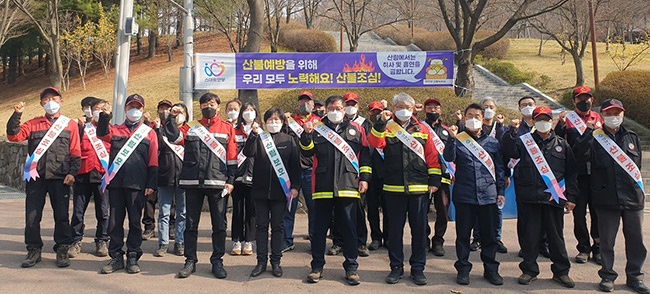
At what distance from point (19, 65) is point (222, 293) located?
48104mm

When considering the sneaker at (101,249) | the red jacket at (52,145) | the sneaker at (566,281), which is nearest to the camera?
the sneaker at (566,281)

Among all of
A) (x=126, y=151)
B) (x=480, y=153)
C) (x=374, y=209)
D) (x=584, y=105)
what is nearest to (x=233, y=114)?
(x=126, y=151)

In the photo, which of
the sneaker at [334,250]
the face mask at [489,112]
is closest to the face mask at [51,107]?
the sneaker at [334,250]

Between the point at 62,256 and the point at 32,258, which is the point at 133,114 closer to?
the point at 62,256

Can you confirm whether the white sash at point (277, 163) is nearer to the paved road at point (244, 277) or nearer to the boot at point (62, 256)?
the paved road at point (244, 277)

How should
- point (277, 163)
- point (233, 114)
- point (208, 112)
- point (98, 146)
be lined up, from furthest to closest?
point (98, 146)
point (233, 114)
point (208, 112)
point (277, 163)

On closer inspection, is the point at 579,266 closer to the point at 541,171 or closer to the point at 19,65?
the point at 541,171

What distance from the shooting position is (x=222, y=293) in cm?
511

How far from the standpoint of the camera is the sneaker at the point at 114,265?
5.70 meters

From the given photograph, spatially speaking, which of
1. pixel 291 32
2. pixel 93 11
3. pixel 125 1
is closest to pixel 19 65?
pixel 93 11

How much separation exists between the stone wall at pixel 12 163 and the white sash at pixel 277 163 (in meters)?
10.9

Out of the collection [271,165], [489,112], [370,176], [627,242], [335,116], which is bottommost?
[627,242]

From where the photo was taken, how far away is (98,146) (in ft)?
21.7

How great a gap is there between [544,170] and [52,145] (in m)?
5.62
